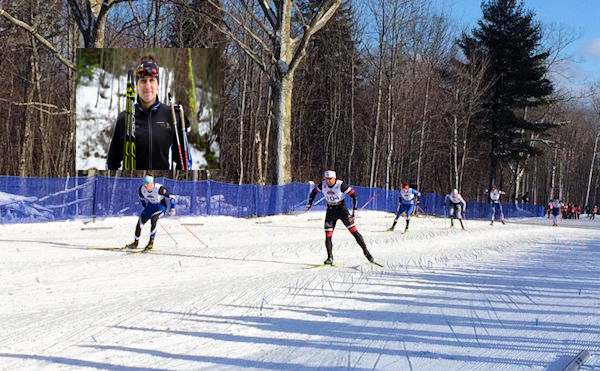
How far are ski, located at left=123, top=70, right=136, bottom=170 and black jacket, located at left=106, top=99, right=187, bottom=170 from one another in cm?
10

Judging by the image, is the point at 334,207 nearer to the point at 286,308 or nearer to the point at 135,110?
the point at 286,308

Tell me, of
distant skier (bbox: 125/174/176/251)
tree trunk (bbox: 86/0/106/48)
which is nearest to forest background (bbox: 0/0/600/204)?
tree trunk (bbox: 86/0/106/48)

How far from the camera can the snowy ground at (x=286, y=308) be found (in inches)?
242

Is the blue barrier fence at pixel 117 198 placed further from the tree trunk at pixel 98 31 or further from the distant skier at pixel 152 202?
the distant skier at pixel 152 202

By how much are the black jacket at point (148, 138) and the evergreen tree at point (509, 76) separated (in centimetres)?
3458

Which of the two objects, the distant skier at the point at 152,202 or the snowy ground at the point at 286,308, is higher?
the distant skier at the point at 152,202

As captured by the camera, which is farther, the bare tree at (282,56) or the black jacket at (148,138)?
the bare tree at (282,56)

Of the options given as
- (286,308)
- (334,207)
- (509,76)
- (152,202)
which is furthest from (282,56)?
(509,76)

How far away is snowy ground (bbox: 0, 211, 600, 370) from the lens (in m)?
6.15

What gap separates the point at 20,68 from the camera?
1524 inches

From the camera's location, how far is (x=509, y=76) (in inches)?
1924

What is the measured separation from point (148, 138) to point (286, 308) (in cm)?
1244

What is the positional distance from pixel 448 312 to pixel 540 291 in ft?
9.38

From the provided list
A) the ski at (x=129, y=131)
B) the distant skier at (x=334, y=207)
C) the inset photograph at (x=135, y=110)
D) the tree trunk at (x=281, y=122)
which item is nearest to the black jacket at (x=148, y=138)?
the inset photograph at (x=135, y=110)
